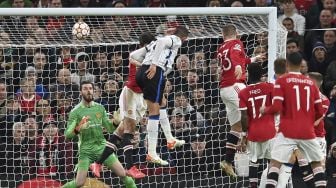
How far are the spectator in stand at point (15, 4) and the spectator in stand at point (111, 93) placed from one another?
11.5 feet

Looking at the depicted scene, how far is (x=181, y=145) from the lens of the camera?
1806 centimetres

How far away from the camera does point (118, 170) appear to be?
1761 cm

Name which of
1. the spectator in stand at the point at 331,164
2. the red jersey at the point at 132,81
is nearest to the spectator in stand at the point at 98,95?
the red jersey at the point at 132,81

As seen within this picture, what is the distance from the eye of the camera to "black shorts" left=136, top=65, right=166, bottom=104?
17359mm

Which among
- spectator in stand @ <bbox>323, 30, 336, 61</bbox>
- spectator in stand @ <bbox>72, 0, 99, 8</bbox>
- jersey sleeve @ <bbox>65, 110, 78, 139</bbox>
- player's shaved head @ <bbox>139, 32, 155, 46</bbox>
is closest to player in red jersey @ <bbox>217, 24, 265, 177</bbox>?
player's shaved head @ <bbox>139, 32, 155, 46</bbox>

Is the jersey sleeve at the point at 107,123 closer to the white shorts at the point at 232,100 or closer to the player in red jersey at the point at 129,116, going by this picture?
the player in red jersey at the point at 129,116

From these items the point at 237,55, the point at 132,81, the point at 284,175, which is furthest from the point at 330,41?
the point at 284,175

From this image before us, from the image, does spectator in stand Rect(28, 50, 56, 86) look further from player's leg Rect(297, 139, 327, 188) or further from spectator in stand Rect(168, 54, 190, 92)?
player's leg Rect(297, 139, 327, 188)

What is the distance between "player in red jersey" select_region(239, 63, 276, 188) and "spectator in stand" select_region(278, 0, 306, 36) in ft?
12.4

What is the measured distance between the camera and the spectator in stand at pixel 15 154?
60.9 feet

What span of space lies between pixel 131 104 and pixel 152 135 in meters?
0.57

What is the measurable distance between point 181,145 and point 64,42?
85.8 inches

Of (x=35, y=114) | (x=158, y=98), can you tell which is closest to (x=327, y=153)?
(x=158, y=98)

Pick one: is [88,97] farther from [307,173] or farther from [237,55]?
[307,173]
